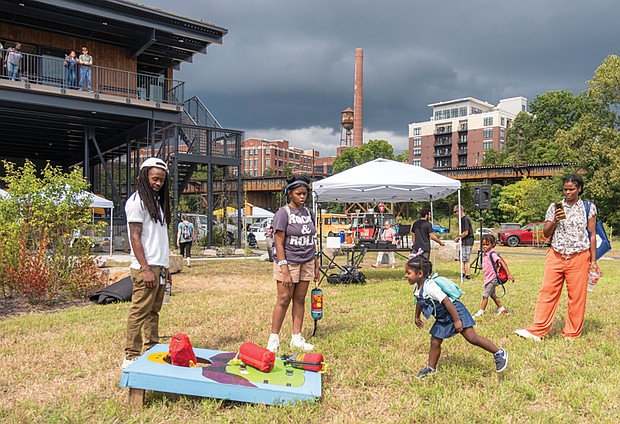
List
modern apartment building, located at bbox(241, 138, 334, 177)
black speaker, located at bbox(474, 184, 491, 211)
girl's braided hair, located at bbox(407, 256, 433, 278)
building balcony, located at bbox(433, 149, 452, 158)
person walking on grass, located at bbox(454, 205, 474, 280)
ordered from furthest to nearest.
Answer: modern apartment building, located at bbox(241, 138, 334, 177) → building balcony, located at bbox(433, 149, 452, 158) → black speaker, located at bbox(474, 184, 491, 211) → person walking on grass, located at bbox(454, 205, 474, 280) → girl's braided hair, located at bbox(407, 256, 433, 278)

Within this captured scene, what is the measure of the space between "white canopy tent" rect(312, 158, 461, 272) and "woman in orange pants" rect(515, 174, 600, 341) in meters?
4.92

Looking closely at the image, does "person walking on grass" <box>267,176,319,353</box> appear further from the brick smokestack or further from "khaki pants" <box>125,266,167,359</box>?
the brick smokestack

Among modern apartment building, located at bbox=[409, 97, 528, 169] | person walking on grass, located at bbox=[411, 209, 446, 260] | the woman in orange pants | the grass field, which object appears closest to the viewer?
the grass field

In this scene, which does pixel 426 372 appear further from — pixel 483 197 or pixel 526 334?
pixel 483 197

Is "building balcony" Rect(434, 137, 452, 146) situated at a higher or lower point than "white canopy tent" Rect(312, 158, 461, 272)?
higher

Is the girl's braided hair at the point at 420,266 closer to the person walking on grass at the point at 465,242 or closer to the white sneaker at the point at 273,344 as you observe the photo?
the white sneaker at the point at 273,344

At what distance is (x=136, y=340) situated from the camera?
14.8 feet

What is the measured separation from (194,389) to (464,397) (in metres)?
2.17

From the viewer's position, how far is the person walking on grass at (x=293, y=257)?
207 inches

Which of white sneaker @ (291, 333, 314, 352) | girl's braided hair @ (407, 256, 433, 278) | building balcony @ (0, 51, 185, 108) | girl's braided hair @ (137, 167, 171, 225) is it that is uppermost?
building balcony @ (0, 51, 185, 108)

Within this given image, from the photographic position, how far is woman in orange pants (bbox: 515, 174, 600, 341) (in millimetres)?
5699

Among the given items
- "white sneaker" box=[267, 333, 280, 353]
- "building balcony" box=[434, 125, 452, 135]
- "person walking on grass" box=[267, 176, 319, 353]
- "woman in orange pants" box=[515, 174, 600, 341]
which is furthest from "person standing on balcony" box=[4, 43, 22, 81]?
"building balcony" box=[434, 125, 452, 135]

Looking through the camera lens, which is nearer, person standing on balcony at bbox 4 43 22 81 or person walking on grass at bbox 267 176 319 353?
person walking on grass at bbox 267 176 319 353

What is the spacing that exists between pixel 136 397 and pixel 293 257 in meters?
2.14
